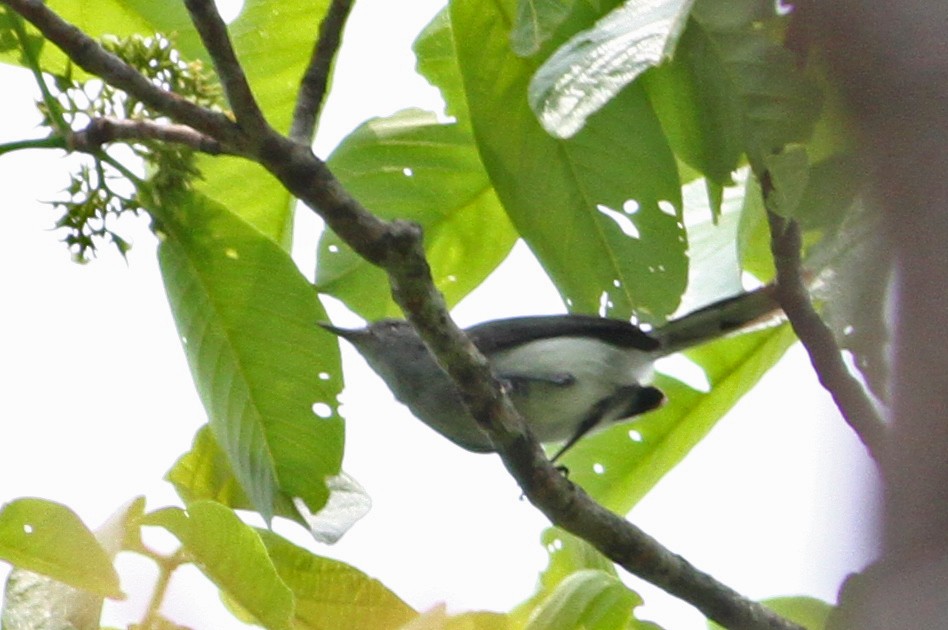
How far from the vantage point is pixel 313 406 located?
3.27 m

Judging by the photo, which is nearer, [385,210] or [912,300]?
[912,300]

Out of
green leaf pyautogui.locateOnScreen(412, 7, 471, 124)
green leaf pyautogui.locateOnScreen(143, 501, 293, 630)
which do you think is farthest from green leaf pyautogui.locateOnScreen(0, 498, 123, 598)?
green leaf pyautogui.locateOnScreen(412, 7, 471, 124)

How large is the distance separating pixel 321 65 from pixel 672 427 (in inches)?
72.1

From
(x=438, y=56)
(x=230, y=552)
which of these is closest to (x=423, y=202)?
(x=438, y=56)

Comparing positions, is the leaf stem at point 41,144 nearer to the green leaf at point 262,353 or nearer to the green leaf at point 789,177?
the green leaf at point 262,353

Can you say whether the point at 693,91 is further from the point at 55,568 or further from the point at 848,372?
the point at 55,568

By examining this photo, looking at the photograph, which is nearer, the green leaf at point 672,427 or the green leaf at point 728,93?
the green leaf at point 728,93

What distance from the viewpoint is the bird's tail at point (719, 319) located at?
3.73m

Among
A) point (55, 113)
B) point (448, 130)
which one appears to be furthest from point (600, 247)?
point (55, 113)

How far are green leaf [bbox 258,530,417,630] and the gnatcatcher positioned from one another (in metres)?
1.25

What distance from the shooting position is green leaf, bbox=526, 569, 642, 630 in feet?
7.95

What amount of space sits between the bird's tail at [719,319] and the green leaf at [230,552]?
1.73 metres

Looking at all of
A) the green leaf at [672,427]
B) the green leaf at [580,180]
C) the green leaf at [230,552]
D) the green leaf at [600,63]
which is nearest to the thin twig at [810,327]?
the green leaf at [580,180]

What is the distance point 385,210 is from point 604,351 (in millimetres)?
1219
